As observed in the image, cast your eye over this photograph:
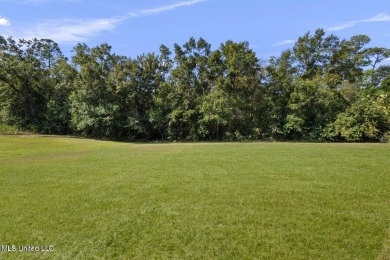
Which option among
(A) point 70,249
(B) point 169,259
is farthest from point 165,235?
(A) point 70,249

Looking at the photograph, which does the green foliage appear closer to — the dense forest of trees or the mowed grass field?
the dense forest of trees

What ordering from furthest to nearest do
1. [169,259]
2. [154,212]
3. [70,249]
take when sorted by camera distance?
[154,212] → [70,249] → [169,259]

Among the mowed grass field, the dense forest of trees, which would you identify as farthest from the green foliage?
the mowed grass field

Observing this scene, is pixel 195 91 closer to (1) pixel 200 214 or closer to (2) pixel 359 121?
(2) pixel 359 121

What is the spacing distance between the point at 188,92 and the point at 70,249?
100ft

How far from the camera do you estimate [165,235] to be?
4.77 meters

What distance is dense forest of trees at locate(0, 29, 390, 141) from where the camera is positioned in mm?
32000

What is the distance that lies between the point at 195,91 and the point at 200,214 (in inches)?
1153

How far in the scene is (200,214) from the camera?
5738 millimetres

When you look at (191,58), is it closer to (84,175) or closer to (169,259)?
(84,175)

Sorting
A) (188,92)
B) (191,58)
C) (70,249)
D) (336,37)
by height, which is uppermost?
(336,37)

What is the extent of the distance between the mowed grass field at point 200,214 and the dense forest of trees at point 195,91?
74.5 ft

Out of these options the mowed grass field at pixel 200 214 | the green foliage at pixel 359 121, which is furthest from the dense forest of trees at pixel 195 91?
the mowed grass field at pixel 200 214

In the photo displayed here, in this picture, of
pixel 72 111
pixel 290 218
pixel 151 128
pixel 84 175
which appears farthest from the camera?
pixel 151 128
